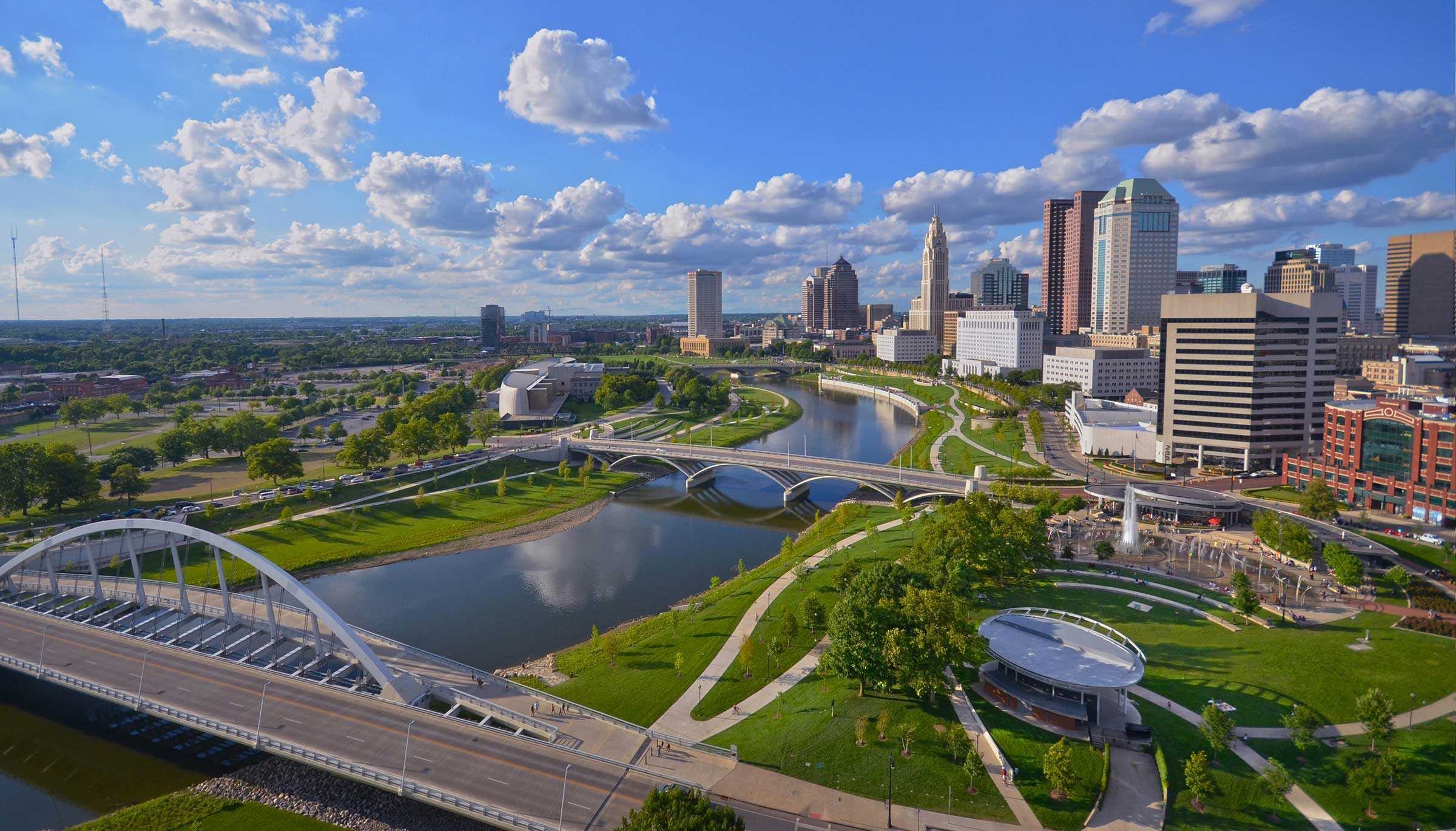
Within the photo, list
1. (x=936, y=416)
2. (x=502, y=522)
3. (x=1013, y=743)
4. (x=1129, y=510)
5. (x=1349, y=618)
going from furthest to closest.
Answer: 1. (x=936, y=416)
2. (x=502, y=522)
3. (x=1129, y=510)
4. (x=1349, y=618)
5. (x=1013, y=743)

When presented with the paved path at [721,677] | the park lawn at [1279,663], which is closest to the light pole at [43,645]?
the paved path at [721,677]

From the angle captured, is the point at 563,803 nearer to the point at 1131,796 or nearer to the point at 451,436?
the point at 1131,796

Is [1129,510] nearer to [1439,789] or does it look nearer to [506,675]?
[1439,789]

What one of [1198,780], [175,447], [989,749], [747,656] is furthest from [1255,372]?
[175,447]

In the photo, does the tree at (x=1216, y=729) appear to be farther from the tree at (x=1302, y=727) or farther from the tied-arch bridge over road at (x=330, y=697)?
the tied-arch bridge over road at (x=330, y=697)

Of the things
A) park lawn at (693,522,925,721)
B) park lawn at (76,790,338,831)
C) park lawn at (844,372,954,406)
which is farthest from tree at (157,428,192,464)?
park lawn at (844,372,954,406)

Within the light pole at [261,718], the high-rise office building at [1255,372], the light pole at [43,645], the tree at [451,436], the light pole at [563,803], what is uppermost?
the high-rise office building at [1255,372]

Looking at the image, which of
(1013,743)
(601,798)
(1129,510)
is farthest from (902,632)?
(1129,510)
